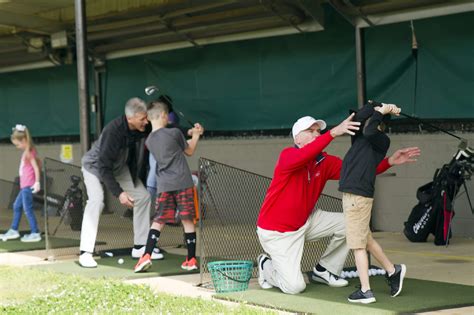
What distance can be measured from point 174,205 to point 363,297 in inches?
114

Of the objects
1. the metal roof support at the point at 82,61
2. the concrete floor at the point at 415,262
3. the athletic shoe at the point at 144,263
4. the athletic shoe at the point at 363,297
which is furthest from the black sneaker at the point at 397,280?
the metal roof support at the point at 82,61

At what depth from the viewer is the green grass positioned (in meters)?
7.34

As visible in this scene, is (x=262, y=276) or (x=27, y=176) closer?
(x=262, y=276)

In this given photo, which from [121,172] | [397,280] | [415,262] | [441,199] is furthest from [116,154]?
[397,280]

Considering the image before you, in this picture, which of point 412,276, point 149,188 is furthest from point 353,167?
point 149,188

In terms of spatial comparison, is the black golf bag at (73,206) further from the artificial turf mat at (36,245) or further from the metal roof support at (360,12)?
the metal roof support at (360,12)

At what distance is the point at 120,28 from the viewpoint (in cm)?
1661

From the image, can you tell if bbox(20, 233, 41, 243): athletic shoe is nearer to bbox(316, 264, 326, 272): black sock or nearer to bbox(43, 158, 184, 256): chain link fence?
bbox(43, 158, 184, 256): chain link fence

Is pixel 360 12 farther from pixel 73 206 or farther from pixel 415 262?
pixel 73 206

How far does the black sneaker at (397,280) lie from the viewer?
7617 mm

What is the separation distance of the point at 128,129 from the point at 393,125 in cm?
397

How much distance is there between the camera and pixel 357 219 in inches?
298

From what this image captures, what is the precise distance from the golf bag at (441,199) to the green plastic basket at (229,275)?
140 inches

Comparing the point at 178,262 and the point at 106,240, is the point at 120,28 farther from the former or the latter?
the point at 178,262
